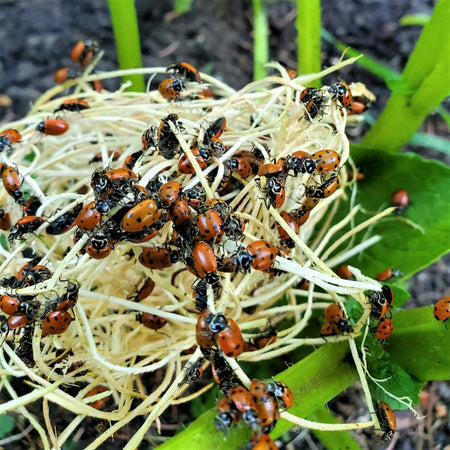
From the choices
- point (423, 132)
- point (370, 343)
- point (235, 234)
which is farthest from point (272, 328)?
point (423, 132)

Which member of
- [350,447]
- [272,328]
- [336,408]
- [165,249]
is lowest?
[336,408]

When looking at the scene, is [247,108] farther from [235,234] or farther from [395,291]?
[395,291]

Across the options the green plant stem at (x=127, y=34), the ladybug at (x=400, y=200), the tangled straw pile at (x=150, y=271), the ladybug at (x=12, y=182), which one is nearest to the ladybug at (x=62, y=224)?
the tangled straw pile at (x=150, y=271)

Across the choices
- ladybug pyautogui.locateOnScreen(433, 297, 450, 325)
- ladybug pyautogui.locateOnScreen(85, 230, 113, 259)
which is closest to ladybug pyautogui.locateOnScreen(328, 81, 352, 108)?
ladybug pyautogui.locateOnScreen(433, 297, 450, 325)

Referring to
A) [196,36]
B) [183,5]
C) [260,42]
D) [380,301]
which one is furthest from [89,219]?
[183,5]

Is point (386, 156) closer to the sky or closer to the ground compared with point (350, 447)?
closer to the sky

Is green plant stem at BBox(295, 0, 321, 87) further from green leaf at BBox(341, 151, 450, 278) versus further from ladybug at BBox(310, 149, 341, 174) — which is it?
ladybug at BBox(310, 149, 341, 174)
